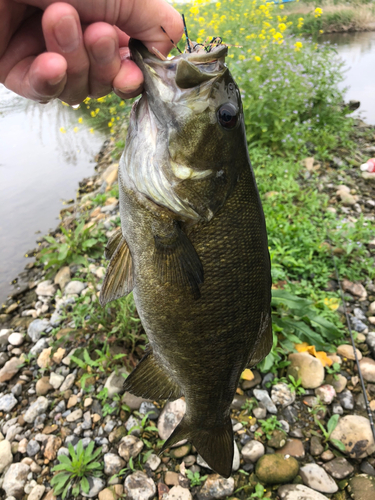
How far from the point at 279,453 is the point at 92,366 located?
5.71 feet

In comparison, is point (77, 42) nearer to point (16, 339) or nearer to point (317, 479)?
point (317, 479)

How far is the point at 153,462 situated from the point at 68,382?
1.12m

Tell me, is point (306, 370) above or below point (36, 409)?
below

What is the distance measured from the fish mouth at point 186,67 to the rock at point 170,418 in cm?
243

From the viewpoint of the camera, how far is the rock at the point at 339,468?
2.49m

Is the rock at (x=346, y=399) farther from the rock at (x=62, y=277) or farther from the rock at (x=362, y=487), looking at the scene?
the rock at (x=62, y=277)

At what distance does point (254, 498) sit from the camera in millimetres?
2396

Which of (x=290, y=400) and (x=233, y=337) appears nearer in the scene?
(x=233, y=337)

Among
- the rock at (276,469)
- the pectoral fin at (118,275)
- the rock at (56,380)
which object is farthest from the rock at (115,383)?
the pectoral fin at (118,275)

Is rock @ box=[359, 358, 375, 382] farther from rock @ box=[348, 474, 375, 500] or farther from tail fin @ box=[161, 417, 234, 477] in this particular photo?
tail fin @ box=[161, 417, 234, 477]

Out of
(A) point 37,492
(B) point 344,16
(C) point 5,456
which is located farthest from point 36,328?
(B) point 344,16

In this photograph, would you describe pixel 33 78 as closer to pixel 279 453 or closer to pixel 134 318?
pixel 134 318

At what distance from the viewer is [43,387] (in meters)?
3.28

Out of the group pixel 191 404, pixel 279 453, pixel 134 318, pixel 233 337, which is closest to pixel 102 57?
pixel 233 337
